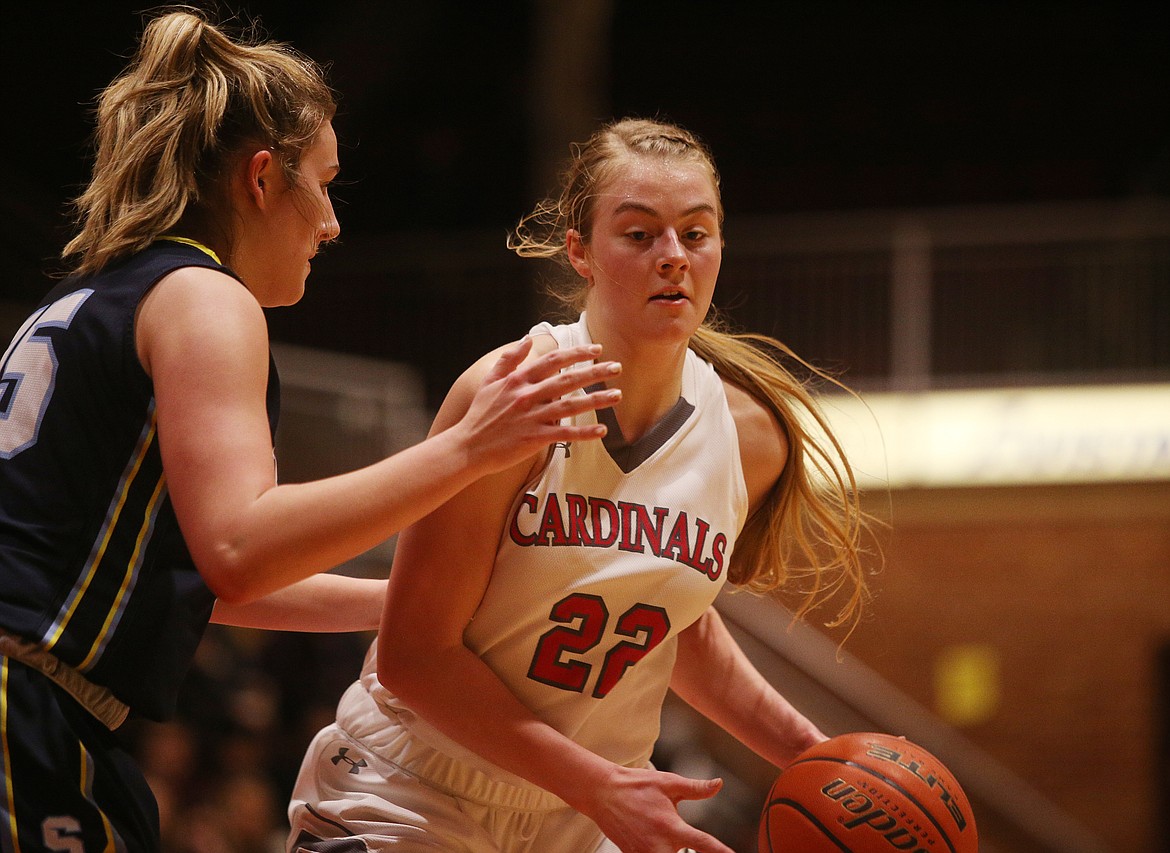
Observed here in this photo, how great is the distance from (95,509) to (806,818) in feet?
4.41

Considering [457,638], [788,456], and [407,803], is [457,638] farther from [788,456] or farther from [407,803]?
[788,456]

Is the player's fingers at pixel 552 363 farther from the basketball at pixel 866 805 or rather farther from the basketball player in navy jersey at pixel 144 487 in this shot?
the basketball at pixel 866 805

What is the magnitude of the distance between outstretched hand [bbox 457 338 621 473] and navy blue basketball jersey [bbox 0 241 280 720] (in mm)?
446

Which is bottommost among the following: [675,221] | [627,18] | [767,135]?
[675,221]

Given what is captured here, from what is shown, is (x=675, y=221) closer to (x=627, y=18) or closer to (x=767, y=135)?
(x=767, y=135)

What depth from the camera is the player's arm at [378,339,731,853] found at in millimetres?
2264

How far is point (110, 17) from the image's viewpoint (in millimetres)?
12352

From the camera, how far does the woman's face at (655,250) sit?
2.41 meters

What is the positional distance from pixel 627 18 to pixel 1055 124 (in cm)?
479

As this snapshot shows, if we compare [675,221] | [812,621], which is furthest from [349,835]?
[812,621]

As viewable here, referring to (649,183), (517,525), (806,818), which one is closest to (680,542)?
(517,525)

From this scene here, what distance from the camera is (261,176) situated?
6.83ft

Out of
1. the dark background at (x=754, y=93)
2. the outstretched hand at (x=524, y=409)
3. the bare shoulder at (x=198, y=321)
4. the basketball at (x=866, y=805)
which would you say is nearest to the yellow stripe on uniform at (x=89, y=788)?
the bare shoulder at (x=198, y=321)

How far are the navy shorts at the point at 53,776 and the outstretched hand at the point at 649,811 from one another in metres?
0.75
